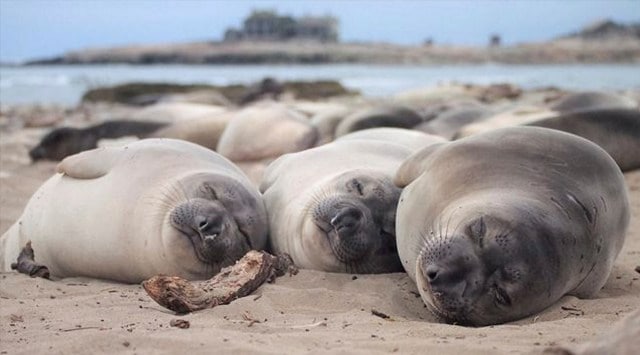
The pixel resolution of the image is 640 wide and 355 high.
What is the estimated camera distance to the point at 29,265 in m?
5.07

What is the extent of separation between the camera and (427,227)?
412 cm

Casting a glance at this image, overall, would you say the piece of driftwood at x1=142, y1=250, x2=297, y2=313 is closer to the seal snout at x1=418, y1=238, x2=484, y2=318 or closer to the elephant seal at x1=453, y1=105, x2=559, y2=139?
the seal snout at x1=418, y1=238, x2=484, y2=318

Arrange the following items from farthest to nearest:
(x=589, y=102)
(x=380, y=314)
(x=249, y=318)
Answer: (x=589, y=102) < (x=380, y=314) < (x=249, y=318)

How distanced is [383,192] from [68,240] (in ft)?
5.16

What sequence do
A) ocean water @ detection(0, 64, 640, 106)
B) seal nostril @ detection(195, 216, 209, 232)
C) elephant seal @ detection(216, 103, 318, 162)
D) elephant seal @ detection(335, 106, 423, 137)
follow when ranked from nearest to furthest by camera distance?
seal nostril @ detection(195, 216, 209, 232) < elephant seal @ detection(216, 103, 318, 162) < elephant seal @ detection(335, 106, 423, 137) < ocean water @ detection(0, 64, 640, 106)

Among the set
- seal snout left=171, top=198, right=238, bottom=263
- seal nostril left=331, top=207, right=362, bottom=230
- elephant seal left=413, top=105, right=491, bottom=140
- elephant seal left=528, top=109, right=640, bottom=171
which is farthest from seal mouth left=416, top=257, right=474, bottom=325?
elephant seal left=413, top=105, right=491, bottom=140

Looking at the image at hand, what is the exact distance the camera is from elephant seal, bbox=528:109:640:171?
7.24m

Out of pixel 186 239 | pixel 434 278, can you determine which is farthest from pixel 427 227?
pixel 186 239

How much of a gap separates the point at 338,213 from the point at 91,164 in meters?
1.44

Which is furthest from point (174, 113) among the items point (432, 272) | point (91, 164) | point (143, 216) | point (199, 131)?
point (432, 272)

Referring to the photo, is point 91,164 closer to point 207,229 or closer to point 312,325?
point 207,229

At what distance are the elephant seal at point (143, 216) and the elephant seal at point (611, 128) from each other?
2.89 m

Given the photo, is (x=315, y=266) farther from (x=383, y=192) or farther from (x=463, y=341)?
(x=463, y=341)

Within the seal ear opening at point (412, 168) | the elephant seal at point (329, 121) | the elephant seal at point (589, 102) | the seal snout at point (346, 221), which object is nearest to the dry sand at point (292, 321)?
the seal snout at point (346, 221)
